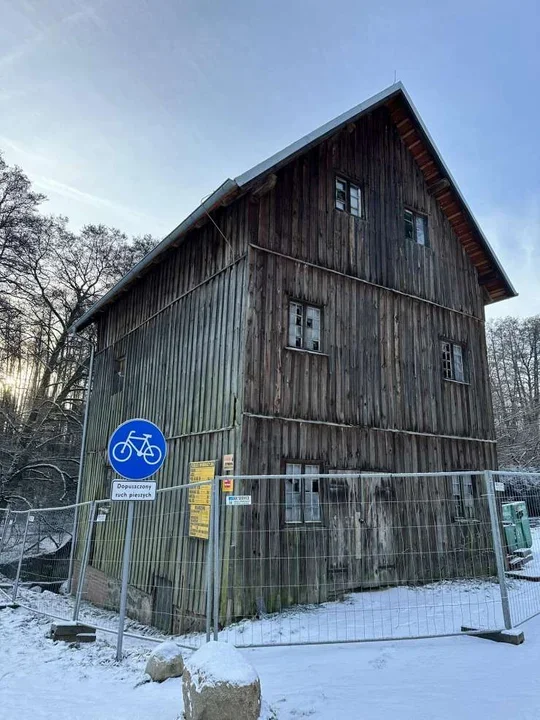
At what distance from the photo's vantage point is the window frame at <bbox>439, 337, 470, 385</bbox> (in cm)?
1286

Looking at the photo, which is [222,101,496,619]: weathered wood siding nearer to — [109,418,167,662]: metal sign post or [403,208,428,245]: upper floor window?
[403,208,428,245]: upper floor window

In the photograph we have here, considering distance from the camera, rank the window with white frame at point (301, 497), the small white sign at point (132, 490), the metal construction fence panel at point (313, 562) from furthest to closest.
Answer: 1. the window with white frame at point (301, 497)
2. the metal construction fence panel at point (313, 562)
3. the small white sign at point (132, 490)

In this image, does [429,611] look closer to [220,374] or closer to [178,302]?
[220,374]

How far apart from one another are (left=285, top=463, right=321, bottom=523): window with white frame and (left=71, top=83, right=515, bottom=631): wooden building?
32mm

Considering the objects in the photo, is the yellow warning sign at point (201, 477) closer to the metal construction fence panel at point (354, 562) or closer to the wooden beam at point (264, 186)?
the metal construction fence panel at point (354, 562)

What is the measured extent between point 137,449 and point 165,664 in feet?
7.69

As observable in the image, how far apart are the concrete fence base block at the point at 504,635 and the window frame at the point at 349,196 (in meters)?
8.72

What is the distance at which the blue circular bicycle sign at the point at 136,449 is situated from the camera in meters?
6.04

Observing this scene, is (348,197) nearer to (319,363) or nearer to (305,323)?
(305,323)

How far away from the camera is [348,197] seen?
11.9m

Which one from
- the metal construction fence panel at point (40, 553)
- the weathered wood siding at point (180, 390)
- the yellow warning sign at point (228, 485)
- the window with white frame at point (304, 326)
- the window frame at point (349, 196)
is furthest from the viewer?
the metal construction fence panel at point (40, 553)

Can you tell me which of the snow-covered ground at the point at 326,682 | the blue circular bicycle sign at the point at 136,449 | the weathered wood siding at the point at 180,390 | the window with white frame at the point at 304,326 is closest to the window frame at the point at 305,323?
the window with white frame at the point at 304,326

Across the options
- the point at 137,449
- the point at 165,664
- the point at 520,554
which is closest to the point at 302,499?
the point at 137,449

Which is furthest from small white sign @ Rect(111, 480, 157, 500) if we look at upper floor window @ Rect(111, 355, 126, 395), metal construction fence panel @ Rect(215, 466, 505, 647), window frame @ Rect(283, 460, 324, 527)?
upper floor window @ Rect(111, 355, 126, 395)
